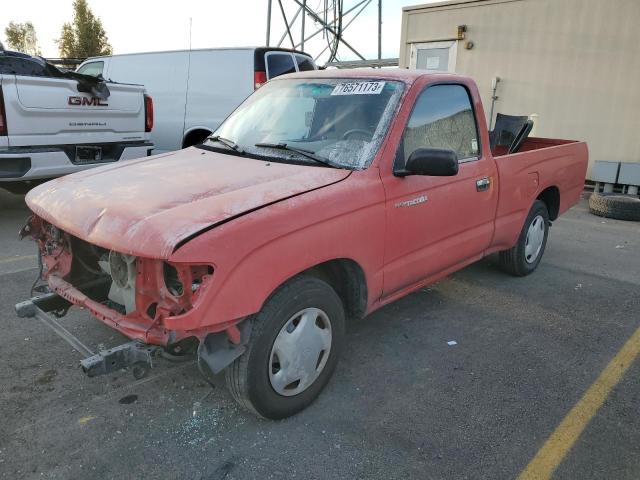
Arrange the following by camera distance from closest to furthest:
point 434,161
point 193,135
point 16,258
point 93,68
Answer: point 434,161, point 16,258, point 193,135, point 93,68

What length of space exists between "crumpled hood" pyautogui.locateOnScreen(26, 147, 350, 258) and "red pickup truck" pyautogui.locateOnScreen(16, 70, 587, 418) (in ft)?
0.04

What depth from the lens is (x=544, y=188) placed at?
5.10 meters

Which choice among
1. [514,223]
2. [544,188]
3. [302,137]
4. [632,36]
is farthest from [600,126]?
[302,137]

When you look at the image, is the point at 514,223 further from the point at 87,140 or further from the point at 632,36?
the point at 632,36

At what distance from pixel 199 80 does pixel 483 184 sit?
248 inches

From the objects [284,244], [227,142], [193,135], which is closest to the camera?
[284,244]

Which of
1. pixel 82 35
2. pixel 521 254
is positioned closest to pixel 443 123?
pixel 521 254

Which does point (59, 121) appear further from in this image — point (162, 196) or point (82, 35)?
point (82, 35)

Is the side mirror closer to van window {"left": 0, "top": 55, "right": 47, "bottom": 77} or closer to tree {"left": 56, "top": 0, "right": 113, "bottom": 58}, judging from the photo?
van window {"left": 0, "top": 55, "right": 47, "bottom": 77}

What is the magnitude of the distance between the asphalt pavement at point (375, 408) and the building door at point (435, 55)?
323 inches

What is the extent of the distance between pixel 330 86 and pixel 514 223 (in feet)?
6.94

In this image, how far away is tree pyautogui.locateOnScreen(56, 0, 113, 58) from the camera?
39.0 meters

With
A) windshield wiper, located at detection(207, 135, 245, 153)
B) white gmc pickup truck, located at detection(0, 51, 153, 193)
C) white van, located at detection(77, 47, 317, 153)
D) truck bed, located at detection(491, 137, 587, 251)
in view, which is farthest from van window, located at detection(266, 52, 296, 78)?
windshield wiper, located at detection(207, 135, 245, 153)

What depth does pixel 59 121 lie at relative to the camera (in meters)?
6.43
